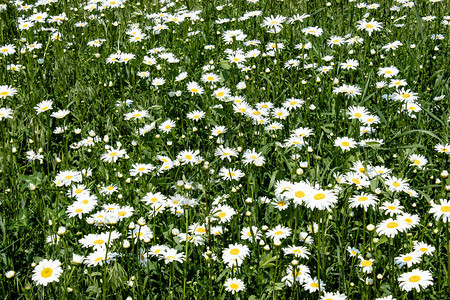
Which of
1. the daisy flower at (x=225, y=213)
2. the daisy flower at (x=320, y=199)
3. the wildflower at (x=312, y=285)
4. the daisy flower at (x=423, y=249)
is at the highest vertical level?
the daisy flower at (x=320, y=199)

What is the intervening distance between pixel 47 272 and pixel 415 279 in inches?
56.7

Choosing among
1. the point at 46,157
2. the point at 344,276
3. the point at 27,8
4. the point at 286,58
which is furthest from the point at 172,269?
the point at 27,8

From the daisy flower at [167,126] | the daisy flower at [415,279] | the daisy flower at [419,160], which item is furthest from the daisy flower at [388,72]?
the daisy flower at [415,279]

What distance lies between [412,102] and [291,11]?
2.16 m

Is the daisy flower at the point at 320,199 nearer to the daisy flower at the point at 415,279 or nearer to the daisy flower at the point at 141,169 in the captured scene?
the daisy flower at the point at 415,279

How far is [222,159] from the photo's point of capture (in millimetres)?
2752

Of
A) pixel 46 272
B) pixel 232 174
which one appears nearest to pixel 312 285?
pixel 232 174

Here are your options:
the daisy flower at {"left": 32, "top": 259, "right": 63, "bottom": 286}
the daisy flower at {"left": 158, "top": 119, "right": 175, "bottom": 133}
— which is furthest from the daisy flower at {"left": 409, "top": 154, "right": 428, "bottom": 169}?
the daisy flower at {"left": 32, "top": 259, "right": 63, "bottom": 286}

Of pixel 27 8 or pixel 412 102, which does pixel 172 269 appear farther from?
pixel 27 8

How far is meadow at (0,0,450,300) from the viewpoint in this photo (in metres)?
1.97

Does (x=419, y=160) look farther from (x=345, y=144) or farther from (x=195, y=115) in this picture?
(x=195, y=115)

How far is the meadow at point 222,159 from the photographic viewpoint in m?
1.97

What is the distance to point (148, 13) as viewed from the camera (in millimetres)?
4918

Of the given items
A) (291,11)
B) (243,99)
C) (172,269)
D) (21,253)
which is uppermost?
(291,11)
